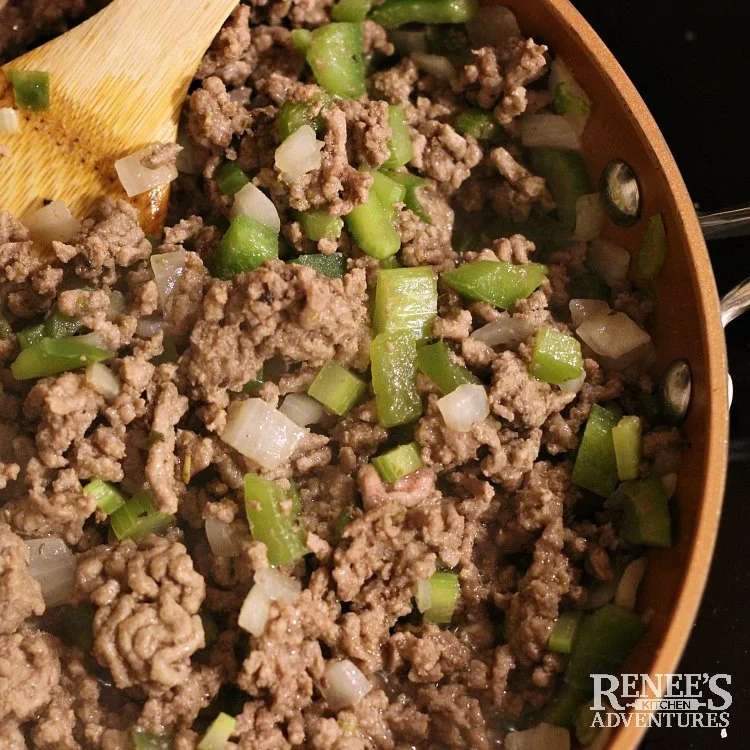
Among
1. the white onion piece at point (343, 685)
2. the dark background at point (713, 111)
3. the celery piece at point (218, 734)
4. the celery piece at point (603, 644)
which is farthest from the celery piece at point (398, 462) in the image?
the dark background at point (713, 111)

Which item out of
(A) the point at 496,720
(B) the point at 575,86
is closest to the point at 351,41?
(B) the point at 575,86

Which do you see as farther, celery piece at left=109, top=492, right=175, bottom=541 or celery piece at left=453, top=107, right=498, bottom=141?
celery piece at left=453, top=107, right=498, bottom=141

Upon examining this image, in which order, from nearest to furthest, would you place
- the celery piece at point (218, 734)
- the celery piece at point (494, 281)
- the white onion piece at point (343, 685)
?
the celery piece at point (218, 734) < the white onion piece at point (343, 685) < the celery piece at point (494, 281)

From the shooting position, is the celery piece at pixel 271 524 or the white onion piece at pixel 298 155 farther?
the white onion piece at pixel 298 155

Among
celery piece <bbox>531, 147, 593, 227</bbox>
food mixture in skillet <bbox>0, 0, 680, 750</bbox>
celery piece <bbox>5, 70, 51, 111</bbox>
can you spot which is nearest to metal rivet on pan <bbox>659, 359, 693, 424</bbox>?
food mixture in skillet <bbox>0, 0, 680, 750</bbox>

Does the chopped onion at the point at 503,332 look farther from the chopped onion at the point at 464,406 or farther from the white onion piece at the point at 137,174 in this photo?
the white onion piece at the point at 137,174

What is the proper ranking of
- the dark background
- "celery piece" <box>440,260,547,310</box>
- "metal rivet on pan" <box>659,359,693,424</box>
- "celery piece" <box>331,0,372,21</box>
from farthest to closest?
the dark background
"celery piece" <box>331,0,372,21</box>
"celery piece" <box>440,260,547,310</box>
"metal rivet on pan" <box>659,359,693,424</box>

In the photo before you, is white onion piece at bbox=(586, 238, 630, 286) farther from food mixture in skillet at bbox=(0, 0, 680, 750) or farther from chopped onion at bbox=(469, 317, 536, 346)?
chopped onion at bbox=(469, 317, 536, 346)
